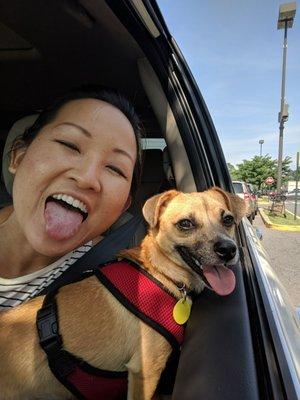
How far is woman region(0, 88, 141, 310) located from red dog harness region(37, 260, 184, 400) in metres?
0.29

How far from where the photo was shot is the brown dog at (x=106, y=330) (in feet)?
4.98

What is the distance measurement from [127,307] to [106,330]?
14 cm

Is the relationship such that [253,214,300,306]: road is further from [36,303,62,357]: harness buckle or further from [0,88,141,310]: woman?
[36,303,62,357]: harness buckle

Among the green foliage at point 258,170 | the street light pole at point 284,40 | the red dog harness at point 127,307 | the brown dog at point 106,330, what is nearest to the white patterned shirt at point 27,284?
the brown dog at point 106,330

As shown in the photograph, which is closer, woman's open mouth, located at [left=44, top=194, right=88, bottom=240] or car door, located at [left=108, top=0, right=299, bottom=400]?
car door, located at [left=108, top=0, right=299, bottom=400]

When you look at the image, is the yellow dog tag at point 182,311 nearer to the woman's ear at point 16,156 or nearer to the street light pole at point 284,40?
the woman's ear at point 16,156

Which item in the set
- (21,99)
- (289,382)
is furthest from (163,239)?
(21,99)

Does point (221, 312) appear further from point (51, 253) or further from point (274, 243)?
point (274, 243)

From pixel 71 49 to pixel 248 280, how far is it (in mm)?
2109

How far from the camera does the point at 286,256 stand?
1090 centimetres

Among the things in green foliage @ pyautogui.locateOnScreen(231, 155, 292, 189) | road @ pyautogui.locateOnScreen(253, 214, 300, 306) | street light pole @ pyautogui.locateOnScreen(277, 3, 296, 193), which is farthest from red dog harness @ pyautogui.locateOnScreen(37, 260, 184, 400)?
green foliage @ pyautogui.locateOnScreen(231, 155, 292, 189)

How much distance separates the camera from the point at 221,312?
4.65 feet

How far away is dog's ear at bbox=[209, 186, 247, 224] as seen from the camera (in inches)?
89.0

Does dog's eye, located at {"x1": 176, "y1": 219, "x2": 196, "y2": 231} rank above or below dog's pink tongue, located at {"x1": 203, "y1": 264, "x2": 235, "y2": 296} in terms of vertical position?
above
